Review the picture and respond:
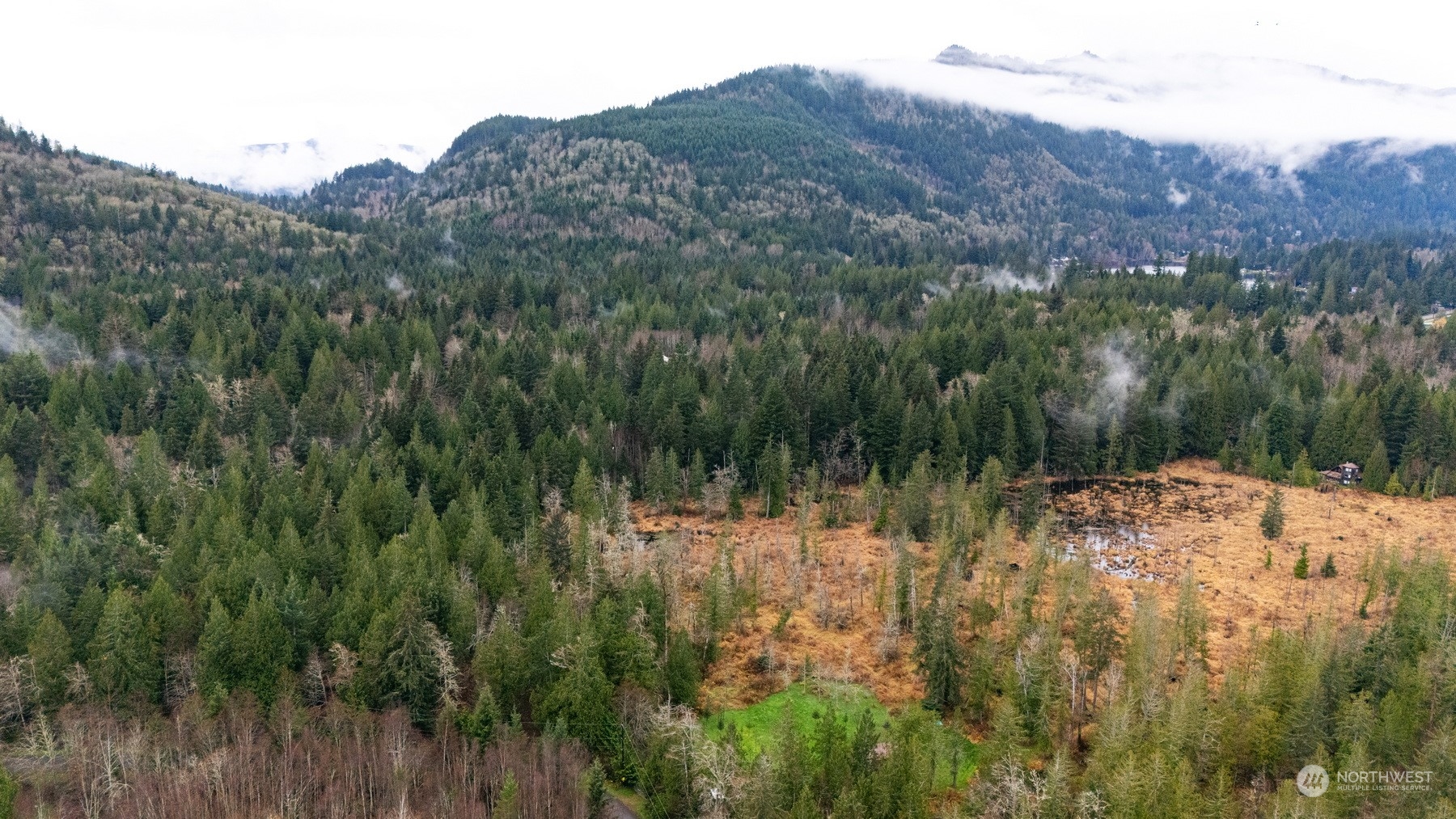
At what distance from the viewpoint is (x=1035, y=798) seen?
41844 millimetres

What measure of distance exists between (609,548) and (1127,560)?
4833cm

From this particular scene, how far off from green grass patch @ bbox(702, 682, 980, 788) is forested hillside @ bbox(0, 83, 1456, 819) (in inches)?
48.0

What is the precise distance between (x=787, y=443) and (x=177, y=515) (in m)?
59.7

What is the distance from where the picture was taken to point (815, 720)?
186 ft

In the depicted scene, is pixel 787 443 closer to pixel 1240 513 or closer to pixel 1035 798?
pixel 1240 513

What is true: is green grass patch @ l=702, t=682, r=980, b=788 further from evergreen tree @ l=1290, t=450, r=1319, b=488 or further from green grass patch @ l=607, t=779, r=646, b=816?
evergreen tree @ l=1290, t=450, r=1319, b=488

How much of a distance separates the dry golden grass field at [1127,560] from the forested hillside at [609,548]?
2.38m

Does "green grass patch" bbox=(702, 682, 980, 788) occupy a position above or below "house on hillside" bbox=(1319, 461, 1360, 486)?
above

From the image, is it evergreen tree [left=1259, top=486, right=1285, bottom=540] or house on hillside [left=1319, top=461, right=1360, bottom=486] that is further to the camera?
house on hillside [left=1319, top=461, right=1360, bottom=486]

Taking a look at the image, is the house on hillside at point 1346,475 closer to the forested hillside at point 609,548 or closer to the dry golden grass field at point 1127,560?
the forested hillside at point 609,548

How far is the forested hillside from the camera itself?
46312 millimetres

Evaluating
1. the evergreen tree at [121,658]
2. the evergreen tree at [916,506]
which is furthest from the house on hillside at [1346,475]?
the evergreen tree at [121,658]

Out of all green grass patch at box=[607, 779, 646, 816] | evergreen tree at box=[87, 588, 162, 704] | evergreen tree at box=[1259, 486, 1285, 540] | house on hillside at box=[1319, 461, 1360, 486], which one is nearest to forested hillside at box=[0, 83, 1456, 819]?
evergreen tree at box=[87, 588, 162, 704]

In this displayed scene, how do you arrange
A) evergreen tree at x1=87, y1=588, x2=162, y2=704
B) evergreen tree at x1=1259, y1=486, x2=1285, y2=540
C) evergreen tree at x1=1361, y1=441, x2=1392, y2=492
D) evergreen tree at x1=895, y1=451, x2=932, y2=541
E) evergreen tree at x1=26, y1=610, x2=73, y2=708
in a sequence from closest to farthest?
1. evergreen tree at x1=26, y1=610, x2=73, y2=708
2. evergreen tree at x1=87, y1=588, x2=162, y2=704
3. evergreen tree at x1=895, y1=451, x2=932, y2=541
4. evergreen tree at x1=1259, y1=486, x2=1285, y2=540
5. evergreen tree at x1=1361, y1=441, x2=1392, y2=492
